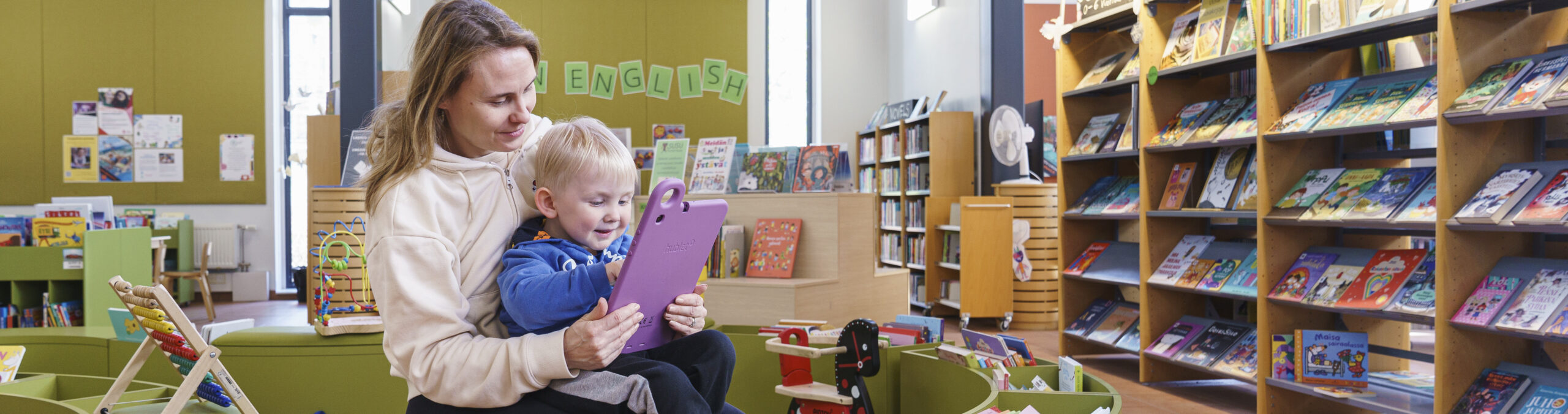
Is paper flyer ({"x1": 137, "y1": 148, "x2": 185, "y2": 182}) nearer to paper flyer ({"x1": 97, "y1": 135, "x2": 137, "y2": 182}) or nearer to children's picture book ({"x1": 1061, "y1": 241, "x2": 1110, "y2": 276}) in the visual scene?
paper flyer ({"x1": 97, "y1": 135, "x2": 137, "y2": 182})

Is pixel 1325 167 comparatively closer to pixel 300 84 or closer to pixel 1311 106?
pixel 1311 106

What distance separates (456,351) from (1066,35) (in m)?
4.53

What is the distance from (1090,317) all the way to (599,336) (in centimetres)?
435

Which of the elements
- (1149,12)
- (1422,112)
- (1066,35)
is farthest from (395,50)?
(1422,112)

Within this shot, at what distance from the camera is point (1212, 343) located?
4.21 m

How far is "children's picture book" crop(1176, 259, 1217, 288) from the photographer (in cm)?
420

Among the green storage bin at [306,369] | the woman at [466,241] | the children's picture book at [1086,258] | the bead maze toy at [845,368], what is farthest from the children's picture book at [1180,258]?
the woman at [466,241]

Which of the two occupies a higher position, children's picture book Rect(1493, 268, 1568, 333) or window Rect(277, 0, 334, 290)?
window Rect(277, 0, 334, 290)

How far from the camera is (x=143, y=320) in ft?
9.05

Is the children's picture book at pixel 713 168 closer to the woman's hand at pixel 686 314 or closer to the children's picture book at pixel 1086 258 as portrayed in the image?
the children's picture book at pixel 1086 258

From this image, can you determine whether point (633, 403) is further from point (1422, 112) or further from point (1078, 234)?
point (1078, 234)

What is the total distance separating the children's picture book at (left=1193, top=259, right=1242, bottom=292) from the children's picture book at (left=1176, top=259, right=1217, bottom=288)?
0.02m

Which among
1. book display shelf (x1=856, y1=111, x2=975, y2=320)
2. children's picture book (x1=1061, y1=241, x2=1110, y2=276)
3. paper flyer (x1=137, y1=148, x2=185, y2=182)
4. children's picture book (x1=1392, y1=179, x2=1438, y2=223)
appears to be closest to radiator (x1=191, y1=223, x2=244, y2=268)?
paper flyer (x1=137, y1=148, x2=185, y2=182)

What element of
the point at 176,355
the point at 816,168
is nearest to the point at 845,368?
the point at 176,355
